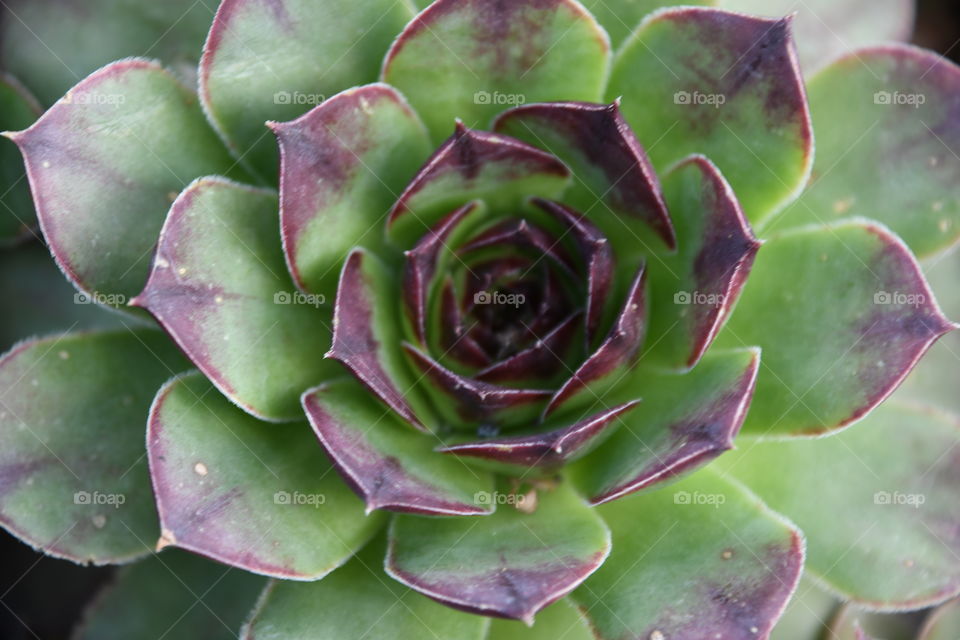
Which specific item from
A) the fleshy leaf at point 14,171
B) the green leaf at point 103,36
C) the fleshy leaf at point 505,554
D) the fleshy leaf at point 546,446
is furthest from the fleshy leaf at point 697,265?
the fleshy leaf at point 14,171

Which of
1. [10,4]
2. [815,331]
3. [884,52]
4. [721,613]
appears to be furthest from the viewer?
[10,4]

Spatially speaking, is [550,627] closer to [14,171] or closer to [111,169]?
[111,169]

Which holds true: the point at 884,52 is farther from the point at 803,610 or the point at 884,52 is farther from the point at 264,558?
the point at 264,558

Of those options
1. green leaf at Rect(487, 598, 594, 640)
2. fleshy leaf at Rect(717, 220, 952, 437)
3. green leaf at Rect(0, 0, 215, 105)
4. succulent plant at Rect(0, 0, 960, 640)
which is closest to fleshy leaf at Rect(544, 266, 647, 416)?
succulent plant at Rect(0, 0, 960, 640)

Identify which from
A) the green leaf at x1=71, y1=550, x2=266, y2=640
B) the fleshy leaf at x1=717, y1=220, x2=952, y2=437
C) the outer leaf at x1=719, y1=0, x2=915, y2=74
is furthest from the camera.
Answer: the outer leaf at x1=719, y1=0, x2=915, y2=74

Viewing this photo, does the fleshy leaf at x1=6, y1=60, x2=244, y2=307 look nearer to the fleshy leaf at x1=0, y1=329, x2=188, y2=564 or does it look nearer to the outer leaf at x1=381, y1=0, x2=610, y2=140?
the fleshy leaf at x1=0, y1=329, x2=188, y2=564

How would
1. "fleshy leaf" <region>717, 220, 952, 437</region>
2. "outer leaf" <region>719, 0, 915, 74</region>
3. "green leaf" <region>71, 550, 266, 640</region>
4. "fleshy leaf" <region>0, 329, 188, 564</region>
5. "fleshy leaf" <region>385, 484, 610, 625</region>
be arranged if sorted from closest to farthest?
"fleshy leaf" <region>385, 484, 610, 625</region> < "fleshy leaf" <region>717, 220, 952, 437</region> < "fleshy leaf" <region>0, 329, 188, 564</region> < "green leaf" <region>71, 550, 266, 640</region> < "outer leaf" <region>719, 0, 915, 74</region>

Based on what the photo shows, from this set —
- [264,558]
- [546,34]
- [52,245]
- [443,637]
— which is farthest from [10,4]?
[443,637]
